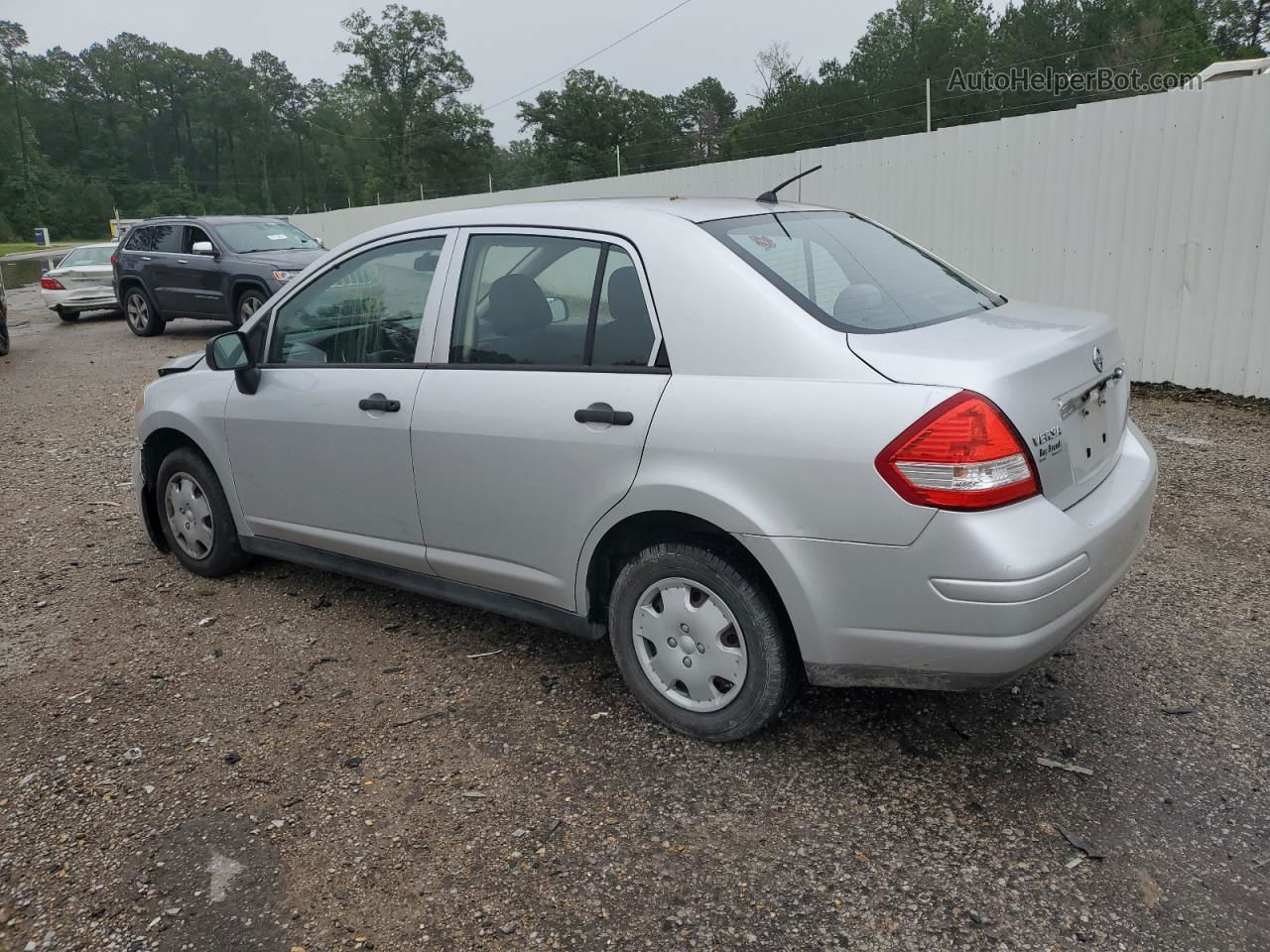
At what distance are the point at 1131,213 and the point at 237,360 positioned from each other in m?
6.98

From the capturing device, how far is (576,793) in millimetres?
3121

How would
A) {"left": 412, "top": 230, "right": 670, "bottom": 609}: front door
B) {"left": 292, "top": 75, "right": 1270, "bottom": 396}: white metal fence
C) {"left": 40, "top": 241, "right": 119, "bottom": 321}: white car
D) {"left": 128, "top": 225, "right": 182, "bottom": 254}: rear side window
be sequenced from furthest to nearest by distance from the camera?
{"left": 40, "top": 241, "right": 119, "bottom": 321}: white car < {"left": 128, "top": 225, "right": 182, "bottom": 254}: rear side window < {"left": 292, "top": 75, "right": 1270, "bottom": 396}: white metal fence < {"left": 412, "top": 230, "right": 670, "bottom": 609}: front door

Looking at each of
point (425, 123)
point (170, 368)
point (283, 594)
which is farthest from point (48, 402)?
point (425, 123)

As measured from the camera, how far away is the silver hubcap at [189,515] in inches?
197

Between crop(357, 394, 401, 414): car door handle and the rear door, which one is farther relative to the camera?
the rear door

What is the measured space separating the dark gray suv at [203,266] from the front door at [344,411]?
967 cm

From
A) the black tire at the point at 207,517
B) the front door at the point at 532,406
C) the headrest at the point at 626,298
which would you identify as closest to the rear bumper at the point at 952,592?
the front door at the point at 532,406

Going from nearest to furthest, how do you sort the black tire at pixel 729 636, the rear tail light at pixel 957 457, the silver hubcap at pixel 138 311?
Result: the rear tail light at pixel 957 457 → the black tire at pixel 729 636 → the silver hubcap at pixel 138 311

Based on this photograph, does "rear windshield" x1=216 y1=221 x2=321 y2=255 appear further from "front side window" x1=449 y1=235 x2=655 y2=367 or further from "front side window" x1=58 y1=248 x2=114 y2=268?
"front side window" x1=449 y1=235 x2=655 y2=367

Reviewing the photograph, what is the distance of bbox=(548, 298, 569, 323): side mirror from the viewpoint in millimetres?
3526

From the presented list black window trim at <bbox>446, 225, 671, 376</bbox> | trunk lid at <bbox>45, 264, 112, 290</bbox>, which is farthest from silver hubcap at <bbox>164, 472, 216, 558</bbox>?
trunk lid at <bbox>45, 264, 112, 290</bbox>

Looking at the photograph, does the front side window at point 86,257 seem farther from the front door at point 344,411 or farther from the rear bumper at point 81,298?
the front door at point 344,411

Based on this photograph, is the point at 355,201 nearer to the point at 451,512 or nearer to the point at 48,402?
the point at 48,402

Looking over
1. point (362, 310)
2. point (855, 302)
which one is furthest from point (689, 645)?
point (362, 310)
